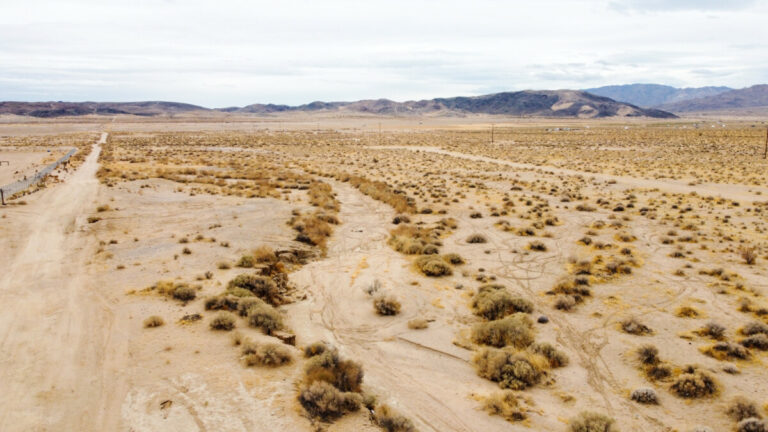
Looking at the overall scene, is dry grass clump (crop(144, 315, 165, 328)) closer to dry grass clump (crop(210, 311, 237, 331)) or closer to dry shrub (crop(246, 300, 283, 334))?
dry grass clump (crop(210, 311, 237, 331))

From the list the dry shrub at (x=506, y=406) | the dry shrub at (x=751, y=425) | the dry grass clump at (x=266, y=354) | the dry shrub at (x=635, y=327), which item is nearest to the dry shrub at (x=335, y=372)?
the dry grass clump at (x=266, y=354)

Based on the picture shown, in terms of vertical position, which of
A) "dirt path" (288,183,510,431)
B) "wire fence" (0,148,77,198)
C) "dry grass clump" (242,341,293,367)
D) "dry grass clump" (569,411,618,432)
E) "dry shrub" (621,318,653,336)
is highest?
"wire fence" (0,148,77,198)

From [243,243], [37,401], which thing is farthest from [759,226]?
[37,401]

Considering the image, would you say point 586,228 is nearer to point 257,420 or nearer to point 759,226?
point 759,226

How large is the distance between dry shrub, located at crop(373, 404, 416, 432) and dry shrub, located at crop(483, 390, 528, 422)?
5.78ft

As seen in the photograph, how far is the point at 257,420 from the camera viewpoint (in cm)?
852

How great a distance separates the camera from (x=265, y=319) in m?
12.4

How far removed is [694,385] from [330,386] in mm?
7458

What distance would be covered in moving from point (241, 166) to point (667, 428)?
46254 mm

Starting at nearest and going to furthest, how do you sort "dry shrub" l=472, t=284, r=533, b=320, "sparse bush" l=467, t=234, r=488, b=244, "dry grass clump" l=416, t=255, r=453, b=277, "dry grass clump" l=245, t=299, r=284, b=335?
"dry grass clump" l=245, t=299, r=284, b=335
"dry shrub" l=472, t=284, r=533, b=320
"dry grass clump" l=416, t=255, r=453, b=277
"sparse bush" l=467, t=234, r=488, b=244

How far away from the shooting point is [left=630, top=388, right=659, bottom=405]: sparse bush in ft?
31.2

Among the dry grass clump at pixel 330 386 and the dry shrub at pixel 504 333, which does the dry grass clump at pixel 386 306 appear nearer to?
the dry shrub at pixel 504 333

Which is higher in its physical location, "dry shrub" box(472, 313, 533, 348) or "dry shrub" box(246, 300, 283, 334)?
"dry shrub" box(246, 300, 283, 334)

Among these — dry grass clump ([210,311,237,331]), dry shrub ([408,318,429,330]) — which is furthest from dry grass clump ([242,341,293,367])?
dry shrub ([408,318,429,330])
